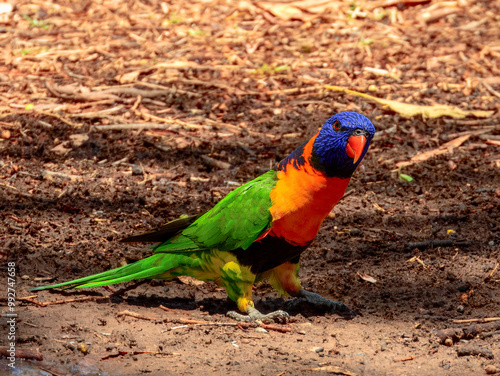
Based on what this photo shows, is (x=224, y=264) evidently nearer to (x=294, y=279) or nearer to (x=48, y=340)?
(x=294, y=279)

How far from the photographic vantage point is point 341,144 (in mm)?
3303

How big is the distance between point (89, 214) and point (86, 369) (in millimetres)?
2040

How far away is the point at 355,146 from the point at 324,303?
3.93 ft

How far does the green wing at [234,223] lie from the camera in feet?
11.7

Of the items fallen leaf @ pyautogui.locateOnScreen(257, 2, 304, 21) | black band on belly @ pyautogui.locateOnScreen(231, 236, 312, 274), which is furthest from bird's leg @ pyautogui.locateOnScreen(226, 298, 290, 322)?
fallen leaf @ pyautogui.locateOnScreen(257, 2, 304, 21)

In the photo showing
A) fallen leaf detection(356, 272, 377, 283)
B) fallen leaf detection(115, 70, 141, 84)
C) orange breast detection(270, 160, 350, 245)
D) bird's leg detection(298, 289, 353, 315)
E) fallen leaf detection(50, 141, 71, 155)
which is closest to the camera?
orange breast detection(270, 160, 350, 245)

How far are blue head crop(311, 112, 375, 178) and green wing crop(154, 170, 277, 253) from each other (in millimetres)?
416

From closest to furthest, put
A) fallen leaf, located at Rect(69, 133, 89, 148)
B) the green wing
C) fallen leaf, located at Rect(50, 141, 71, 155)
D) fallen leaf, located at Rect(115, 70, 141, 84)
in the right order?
the green wing → fallen leaf, located at Rect(50, 141, 71, 155) → fallen leaf, located at Rect(69, 133, 89, 148) → fallen leaf, located at Rect(115, 70, 141, 84)

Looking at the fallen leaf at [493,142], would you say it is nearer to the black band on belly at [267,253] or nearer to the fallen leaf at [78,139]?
the black band on belly at [267,253]

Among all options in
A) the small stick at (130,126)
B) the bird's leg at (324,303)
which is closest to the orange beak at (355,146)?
the bird's leg at (324,303)

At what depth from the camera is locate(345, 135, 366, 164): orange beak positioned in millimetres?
3289

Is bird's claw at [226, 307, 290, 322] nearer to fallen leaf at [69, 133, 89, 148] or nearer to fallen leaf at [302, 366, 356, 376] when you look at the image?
fallen leaf at [302, 366, 356, 376]

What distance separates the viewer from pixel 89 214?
482cm

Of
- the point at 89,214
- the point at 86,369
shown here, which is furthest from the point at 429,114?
the point at 86,369
